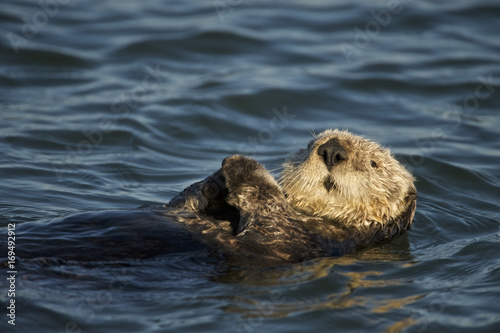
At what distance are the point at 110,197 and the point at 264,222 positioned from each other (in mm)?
2406

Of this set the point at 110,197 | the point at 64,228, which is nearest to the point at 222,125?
the point at 110,197

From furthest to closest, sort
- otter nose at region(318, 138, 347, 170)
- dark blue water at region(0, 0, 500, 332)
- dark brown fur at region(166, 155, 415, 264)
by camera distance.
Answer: otter nose at region(318, 138, 347, 170), dark brown fur at region(166, 155, 415, 264), dark blue water at region(0, 0, 500, 332)

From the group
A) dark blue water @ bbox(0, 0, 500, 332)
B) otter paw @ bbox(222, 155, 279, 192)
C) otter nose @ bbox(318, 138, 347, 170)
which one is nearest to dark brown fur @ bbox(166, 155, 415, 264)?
otter paw @ bbox(222, 155, 279, 192)

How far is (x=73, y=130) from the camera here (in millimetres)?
8578

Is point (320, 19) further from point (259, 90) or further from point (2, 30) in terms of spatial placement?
point (2, 30)

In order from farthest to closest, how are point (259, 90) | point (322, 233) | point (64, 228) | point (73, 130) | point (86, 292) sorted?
point (259, 90) < point (73, 130) < point (322, 233) < point (64, 228) < point (86, 292)

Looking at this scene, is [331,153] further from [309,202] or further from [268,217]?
[268,217]

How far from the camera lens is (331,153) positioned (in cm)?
532

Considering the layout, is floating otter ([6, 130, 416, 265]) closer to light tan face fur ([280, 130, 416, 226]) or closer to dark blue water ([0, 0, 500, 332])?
light tan face fur ([280, 130, 416, 226])

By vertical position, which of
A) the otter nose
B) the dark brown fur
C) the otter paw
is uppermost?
the otter nose

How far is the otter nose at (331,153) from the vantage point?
→ 17.5 ft

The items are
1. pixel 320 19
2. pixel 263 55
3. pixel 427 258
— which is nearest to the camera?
pixel 427 258

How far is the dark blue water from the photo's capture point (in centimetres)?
456

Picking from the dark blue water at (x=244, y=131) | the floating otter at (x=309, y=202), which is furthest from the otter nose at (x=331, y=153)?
the dark blue water at (x=244, y=131)
